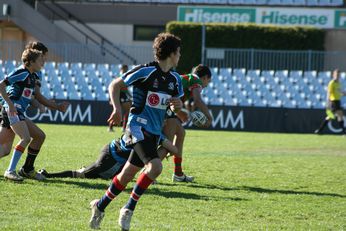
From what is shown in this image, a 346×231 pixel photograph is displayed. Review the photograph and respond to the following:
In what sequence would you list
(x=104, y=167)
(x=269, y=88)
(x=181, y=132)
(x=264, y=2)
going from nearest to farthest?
(x=104, y=167), (x=181, y=132), (x=269, y=88), (x=264, y=2)

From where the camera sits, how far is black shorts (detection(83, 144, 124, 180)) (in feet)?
32.9

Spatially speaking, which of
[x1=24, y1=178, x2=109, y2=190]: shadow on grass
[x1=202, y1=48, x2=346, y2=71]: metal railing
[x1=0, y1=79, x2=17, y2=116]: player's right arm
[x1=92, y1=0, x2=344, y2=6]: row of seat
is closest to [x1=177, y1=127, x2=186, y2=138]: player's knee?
[x1=24, y1=178, x2=109, y2=190]: shadow on grass

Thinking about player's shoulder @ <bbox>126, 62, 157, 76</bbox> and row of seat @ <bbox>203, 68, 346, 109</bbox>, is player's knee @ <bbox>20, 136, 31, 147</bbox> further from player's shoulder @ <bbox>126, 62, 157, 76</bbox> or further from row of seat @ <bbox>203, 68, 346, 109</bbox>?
row of seat @ <bbox>203, 68, 346, 109</bbox>

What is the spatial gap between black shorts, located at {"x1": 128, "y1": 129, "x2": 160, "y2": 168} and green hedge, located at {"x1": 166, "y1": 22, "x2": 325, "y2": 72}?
25.0 metres

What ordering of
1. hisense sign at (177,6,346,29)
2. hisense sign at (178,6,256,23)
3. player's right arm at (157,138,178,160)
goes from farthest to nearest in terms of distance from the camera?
1. hisense sign at (178,6,256,23)
2. hisense sign at (177,6,346,29)
3. player's right arm at (157,138,178,160)

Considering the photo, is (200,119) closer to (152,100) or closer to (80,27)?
(152,100)

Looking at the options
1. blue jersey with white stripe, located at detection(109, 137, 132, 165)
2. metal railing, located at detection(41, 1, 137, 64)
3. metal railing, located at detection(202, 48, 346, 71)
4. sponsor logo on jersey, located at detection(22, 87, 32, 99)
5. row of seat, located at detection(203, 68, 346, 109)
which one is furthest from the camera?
metal railing, located at detection(41, 1, 137, 64)

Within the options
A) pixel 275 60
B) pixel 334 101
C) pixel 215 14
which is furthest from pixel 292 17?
pixel 334 101

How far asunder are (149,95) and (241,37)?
25846 millimetres

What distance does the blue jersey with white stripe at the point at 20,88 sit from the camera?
1022 centimetres

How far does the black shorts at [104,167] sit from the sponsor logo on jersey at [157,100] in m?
2.69

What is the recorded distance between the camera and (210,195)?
9680mm

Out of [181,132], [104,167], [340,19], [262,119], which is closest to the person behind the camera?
[104,167]

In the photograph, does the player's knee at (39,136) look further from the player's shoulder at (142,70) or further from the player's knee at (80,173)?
the player's shoulder at (142,70)
